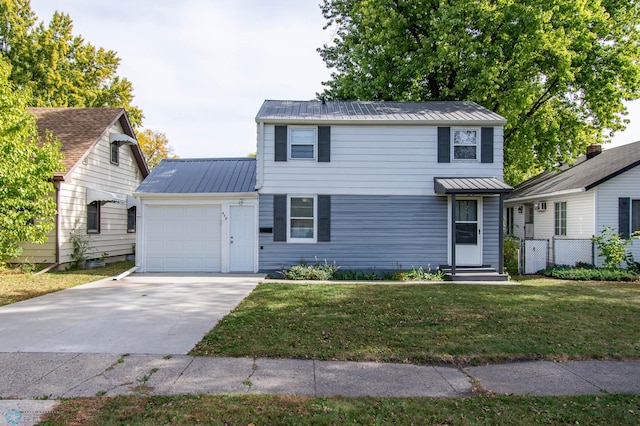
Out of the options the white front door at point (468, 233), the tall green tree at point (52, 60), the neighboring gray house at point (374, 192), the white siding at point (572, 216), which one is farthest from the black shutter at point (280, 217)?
the tall green tree at point (52, 60)

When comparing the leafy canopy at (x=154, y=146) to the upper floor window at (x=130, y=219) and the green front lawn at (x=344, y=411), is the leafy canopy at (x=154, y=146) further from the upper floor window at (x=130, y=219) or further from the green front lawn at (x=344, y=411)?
the green front lawn at (x=344, y=411)

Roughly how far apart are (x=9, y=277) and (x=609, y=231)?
738 inches

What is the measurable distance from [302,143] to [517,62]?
1021 centimetres

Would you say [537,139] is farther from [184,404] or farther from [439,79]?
[184,404]

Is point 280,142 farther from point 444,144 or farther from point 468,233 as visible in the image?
point 468,233

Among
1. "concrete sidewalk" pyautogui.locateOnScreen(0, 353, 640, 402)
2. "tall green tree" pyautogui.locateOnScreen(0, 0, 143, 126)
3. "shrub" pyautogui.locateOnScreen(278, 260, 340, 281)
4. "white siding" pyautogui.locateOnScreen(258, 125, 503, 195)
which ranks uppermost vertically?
"tall green tree" pyautogui.locateOnScreen(0, 0, 143, 126)

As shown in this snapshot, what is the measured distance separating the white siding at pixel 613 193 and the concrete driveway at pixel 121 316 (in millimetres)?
12133

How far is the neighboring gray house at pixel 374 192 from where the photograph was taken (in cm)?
1235

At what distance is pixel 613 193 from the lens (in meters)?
14.0

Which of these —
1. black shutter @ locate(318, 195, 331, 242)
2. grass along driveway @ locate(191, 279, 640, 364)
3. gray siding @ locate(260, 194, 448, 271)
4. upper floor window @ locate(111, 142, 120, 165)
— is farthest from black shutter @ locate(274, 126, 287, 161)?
upper floor window @ locate(111, 142, 120, 165)

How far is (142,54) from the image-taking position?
12617 mm

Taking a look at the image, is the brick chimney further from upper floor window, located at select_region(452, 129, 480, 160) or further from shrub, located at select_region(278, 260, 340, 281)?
shrub, located at select_region(278, 260, 340, 281)

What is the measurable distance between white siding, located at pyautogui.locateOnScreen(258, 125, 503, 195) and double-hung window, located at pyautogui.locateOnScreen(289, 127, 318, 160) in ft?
0.73

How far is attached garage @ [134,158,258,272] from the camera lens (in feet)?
40.8
